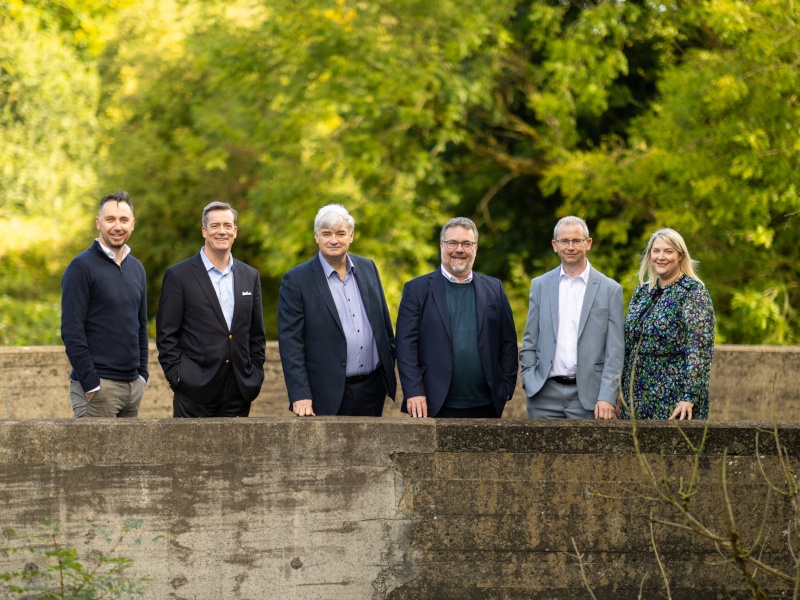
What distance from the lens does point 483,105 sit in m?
15.7

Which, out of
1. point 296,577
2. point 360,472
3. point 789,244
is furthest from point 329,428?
point 789,244

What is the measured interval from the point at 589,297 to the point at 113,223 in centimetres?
259

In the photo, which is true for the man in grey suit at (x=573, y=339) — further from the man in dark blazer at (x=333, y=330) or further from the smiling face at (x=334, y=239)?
the smiling face at (x=334, y=239)

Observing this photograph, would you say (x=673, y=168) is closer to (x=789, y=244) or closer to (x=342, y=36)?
(x=789, y=244)

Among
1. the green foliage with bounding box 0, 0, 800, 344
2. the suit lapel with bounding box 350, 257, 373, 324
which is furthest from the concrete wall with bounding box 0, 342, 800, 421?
the suit lapel with bounding box 350, 257, 373, 324

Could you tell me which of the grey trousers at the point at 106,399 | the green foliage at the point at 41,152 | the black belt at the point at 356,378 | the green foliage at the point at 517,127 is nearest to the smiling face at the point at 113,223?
the grey trousers at the point at 106,399

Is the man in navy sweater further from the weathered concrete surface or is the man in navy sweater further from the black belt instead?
the black belt

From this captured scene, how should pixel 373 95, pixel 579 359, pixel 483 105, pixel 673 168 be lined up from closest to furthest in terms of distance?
pixel 579 359 → pixel 673 168 → pixel 373 95 → pixel 483 105

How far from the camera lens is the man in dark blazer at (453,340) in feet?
18.1

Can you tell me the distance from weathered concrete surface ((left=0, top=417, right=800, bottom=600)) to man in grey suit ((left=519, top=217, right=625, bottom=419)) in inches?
27.7

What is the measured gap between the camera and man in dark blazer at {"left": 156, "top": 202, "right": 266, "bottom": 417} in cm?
546

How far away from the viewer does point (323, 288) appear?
217 inches

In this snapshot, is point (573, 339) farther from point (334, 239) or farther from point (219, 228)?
point (219, 228)

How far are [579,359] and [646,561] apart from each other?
1.16m
